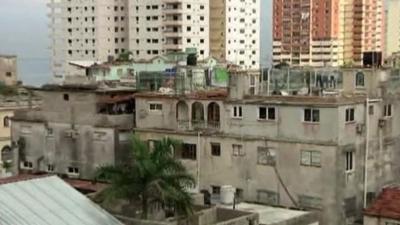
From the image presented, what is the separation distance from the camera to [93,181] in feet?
113

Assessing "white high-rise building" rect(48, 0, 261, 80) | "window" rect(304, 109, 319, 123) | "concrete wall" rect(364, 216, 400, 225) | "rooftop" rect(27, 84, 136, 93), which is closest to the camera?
"concrete wall" rect(364, 216, 400, 225)

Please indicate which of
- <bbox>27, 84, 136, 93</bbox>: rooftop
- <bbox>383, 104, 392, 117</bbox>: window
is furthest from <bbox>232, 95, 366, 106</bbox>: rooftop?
<bbox>27, 84, 136, 93</bbox>: rooftop

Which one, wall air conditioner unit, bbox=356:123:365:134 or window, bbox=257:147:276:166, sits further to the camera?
window, bbox=257:147:276:166

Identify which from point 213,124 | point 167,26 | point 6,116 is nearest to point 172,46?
point 167,26

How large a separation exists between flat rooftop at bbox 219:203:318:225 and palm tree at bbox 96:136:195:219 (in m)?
3.66

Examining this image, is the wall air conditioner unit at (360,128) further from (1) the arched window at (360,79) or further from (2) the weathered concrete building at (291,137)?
(1) the arched window at (360,79)

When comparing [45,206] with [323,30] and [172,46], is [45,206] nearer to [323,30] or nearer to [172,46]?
[172,46]

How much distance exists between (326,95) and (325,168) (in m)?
3.57

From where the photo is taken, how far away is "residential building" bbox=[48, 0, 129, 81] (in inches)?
3851

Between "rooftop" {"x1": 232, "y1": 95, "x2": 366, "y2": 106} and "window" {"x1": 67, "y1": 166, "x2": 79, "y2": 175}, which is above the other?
"rooftop" {"x1": 232, "y1": 95, "x2": 366, "y2": 106}

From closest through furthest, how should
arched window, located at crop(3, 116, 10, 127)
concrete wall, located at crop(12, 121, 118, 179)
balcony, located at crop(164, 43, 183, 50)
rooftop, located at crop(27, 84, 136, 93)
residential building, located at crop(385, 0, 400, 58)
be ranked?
concrete wall, located at crop(12, 121, 118, 179) → rooftop, located at crop(27, 84, 136, 93) → arched window, located at crop(3, 116, 10, 127) → balcony, located at crop(164, 43, 183, 50) → residential building, located at crop(385, 0, 400, 58)

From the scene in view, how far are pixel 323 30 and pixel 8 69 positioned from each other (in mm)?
51391

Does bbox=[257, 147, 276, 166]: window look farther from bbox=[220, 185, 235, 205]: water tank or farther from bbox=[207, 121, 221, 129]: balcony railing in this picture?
bbox=[207, 121, 221, 129]: balcony railing

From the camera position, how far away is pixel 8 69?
234 feet
